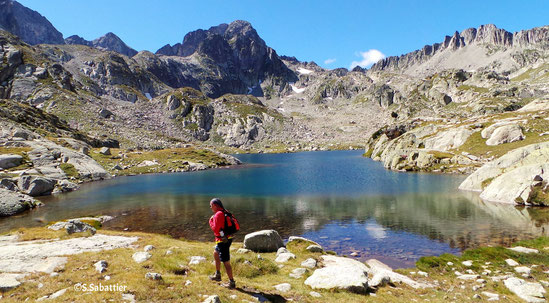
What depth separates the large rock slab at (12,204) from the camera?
149 feet

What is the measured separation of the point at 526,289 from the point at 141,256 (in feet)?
71.0

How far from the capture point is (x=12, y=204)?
46844mm

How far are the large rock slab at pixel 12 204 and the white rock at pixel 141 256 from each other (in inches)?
1720

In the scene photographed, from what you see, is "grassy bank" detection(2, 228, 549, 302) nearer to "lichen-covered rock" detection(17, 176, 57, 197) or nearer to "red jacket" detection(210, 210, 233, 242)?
"red jacket" detection(210, 210, 233, 242)

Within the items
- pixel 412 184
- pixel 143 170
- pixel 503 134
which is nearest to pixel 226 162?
pixel 143 170

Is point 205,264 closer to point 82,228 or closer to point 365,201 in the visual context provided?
point 82,228

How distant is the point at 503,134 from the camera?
88250 millimetres

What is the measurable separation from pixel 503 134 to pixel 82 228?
358ft

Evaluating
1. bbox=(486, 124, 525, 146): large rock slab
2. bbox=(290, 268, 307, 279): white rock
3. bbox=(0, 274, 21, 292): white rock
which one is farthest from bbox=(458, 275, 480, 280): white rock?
bbox=(486, 124, 525, 146): large rock slab

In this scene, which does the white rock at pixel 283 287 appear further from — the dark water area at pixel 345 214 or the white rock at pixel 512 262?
the white rock at pixel 512 262

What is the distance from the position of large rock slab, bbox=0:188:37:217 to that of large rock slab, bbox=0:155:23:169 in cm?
3135

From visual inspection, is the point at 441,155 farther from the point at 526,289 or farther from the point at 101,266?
the point at 101,266

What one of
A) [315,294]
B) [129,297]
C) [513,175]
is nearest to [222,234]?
[129,297]

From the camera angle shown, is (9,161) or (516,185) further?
(9,161)
